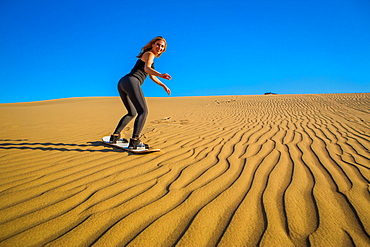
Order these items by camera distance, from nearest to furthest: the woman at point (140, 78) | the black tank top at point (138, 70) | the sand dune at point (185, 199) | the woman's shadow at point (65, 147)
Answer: the sand dune at point (185, 199) < the woman at point (140, 78) < the black tank top at point (138, 70) < the woman's shadow at point (65, 147)

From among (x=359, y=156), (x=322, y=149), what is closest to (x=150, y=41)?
(x=322, y=149)

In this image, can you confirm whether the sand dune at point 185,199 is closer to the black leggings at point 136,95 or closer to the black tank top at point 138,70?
the black leggings at point 136,95

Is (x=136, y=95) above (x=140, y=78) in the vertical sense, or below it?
below

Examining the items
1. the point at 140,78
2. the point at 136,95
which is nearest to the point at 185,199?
the point at 136,95

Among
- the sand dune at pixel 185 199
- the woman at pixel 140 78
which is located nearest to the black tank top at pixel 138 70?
the woman at pixel 140 78

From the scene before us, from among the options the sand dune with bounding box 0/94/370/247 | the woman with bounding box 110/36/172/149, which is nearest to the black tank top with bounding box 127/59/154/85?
the woman with bounding box 110/36/172/149

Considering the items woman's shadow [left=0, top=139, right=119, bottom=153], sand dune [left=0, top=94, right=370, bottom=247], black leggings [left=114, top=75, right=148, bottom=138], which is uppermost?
black leggings [left=114, top=75, right=148, bottom=138]

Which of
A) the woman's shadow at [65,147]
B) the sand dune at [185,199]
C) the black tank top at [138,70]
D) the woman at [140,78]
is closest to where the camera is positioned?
the sand dune at [185,199]

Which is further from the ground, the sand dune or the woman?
the woman

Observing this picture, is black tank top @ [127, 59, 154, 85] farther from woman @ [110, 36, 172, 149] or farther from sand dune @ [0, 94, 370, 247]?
sand dune @ [0, 94, 370, 247]

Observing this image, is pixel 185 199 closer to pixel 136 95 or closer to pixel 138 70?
pixel 136 95

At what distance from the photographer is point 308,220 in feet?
4.25

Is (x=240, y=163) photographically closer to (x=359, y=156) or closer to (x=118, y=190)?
(x=118, y=190)

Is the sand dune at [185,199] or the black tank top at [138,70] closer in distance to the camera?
the sand dune at [185,199]
